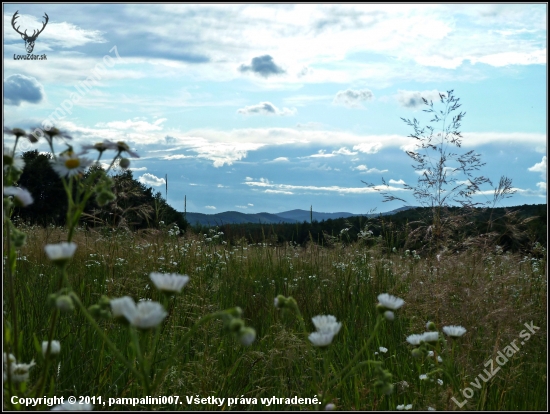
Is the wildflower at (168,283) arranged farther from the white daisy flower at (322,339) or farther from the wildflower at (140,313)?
the white daisy flower at (322,339)

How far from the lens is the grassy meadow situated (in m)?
2.49

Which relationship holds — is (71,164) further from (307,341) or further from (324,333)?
(307,341)

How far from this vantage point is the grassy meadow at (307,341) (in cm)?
249

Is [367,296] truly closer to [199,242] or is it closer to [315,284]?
[315,284]

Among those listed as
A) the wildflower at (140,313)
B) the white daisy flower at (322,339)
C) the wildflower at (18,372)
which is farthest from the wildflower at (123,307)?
the white daisy flower at (322,339)

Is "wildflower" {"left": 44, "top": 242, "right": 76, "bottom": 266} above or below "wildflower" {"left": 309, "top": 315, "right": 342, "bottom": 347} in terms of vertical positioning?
above

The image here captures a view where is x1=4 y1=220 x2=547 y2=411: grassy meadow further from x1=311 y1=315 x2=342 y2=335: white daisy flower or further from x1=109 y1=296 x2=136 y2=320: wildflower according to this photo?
x1=109 y1=296 x2=136 y2=320: wildflower

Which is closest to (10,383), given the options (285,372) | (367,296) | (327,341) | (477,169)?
(327,341)

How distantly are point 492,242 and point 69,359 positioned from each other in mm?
3165

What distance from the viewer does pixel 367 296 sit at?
168 inches

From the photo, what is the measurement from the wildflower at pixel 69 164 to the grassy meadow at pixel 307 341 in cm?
58

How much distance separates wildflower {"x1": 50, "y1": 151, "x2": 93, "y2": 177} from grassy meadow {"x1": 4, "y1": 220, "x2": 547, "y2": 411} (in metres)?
0.58

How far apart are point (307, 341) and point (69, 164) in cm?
107

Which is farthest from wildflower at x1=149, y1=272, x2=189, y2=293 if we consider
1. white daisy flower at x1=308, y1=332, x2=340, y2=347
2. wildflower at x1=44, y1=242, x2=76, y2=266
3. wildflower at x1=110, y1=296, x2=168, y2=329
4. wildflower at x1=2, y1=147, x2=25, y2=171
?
wildflower at x1=2, y1=147, x2=25, y2=171
